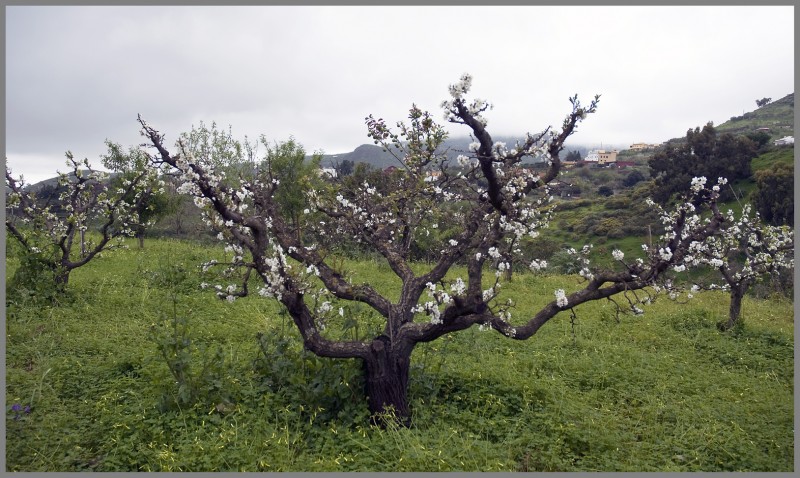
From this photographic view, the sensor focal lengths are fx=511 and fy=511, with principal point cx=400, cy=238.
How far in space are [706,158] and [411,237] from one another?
32073 millimetres

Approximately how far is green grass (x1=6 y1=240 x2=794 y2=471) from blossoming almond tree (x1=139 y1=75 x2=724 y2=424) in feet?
2.05

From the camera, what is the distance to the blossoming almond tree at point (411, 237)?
15.2 feet

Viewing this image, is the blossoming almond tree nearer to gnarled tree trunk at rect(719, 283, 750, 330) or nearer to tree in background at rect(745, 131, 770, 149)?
gnarled tree trunk at rect(719, 283, 750, 330)

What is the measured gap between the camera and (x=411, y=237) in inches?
251

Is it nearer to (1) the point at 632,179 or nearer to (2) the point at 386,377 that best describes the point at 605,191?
(1) the point at 632,179

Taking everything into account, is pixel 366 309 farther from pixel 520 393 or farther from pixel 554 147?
pixel 554 147

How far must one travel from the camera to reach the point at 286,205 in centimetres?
1634

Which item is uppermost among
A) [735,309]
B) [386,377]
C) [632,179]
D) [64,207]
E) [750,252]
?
[632,179]

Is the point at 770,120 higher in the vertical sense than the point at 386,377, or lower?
higher

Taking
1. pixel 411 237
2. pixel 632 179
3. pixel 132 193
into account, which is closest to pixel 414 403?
pixel 411 237

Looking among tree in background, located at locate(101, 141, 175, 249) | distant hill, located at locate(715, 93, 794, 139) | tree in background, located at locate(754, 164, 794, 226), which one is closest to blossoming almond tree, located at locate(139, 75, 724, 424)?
tree in background, located at locate(101, 141, 175, 249)

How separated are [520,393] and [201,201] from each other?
396cm

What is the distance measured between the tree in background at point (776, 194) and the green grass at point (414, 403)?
19652 millimetres

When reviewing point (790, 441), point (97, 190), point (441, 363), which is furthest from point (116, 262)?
point (790, 441)
